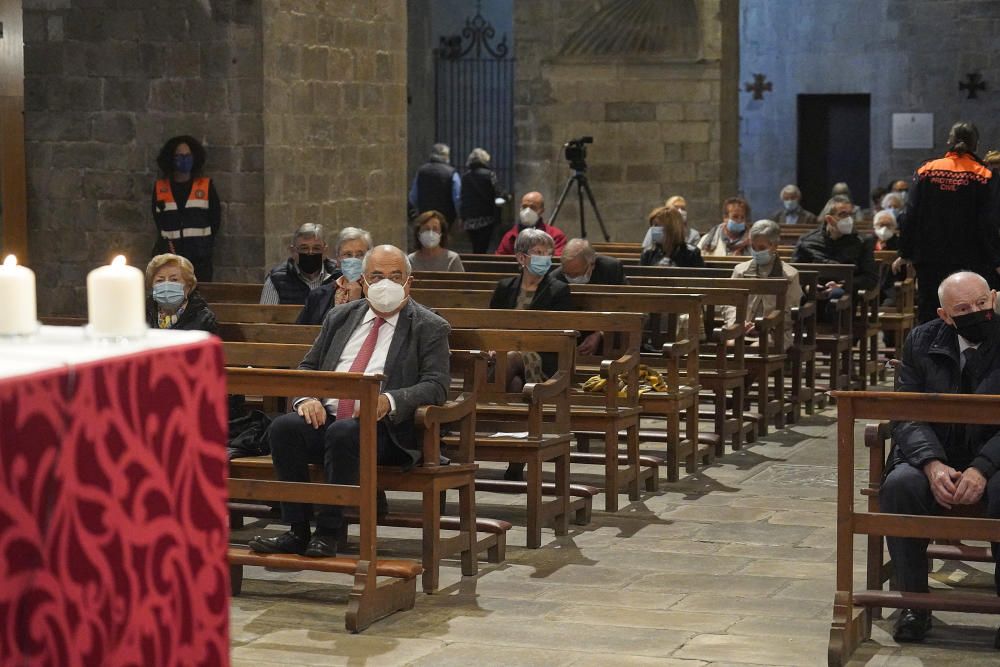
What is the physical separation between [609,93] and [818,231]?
18.8ft

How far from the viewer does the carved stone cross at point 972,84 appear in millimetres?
20062

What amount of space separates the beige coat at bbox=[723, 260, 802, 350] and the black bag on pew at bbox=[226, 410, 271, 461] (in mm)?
3674

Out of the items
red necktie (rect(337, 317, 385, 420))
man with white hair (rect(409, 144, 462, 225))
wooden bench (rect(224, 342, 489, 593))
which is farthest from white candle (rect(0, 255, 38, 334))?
man with white hair (rect(409, 144, 462, 225))

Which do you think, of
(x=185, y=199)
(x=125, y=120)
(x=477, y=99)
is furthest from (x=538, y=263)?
(x=477, y=99)

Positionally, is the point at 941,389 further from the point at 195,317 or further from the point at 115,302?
the point at 115,302

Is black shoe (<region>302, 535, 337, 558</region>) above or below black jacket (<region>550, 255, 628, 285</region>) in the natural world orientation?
below

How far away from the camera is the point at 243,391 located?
5391 mm

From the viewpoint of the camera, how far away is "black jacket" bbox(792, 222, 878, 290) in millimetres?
10734

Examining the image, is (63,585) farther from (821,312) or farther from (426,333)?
(821,312)

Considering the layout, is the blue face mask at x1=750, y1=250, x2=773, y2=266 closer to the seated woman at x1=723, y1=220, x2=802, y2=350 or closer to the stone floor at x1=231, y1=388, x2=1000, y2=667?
the seated woman at x1=723, y1=220, x2=802, y2=350

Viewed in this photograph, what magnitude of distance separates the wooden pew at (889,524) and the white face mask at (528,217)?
6.64m

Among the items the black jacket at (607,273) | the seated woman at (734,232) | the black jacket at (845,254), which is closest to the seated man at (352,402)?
the black jacket at (607,273)

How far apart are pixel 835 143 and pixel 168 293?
16110 millimetres

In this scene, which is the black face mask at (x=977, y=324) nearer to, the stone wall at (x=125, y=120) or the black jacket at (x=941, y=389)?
the black jacket at (x=941, y=389)
